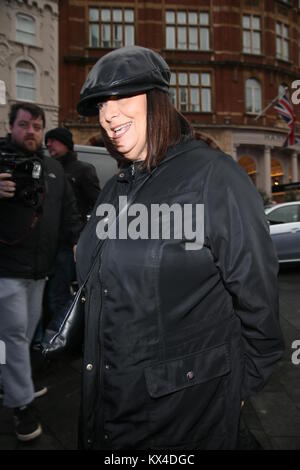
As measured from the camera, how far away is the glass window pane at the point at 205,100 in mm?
20078

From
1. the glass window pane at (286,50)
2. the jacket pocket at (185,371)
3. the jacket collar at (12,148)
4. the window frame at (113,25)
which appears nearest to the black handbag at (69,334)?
the jacket pocket at (185,371)

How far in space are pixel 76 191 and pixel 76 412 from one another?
2.07 meters

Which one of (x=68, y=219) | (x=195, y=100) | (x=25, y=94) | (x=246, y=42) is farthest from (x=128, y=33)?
(x=68, y=219)

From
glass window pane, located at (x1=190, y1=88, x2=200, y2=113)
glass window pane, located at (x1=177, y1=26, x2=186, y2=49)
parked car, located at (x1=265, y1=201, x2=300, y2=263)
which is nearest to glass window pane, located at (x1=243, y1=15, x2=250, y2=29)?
glass window pane, located at (x1=177, y1=26, x2=186, y2=49)

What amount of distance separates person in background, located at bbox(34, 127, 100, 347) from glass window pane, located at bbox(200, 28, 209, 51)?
63.1 feet

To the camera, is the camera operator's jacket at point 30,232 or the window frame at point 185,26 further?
the window frame at point 185,26

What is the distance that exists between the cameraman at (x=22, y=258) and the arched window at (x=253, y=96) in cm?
2031

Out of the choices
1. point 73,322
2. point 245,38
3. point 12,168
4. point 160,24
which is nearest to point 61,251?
point 12,168

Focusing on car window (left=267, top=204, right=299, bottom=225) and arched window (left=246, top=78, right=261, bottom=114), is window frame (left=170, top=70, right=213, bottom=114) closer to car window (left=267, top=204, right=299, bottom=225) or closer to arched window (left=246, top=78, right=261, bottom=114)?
arched window (left=246, top=78, right=261, bottom=114)

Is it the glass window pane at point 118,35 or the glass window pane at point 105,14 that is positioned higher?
the glass window pane at point 105,14

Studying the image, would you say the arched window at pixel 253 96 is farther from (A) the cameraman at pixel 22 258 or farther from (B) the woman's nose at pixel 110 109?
(B) the woman's nose at pixel 110 109

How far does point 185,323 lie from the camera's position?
1146 millimetres

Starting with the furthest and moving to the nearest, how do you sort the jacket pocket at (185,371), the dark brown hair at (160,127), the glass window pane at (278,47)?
the glass window pane at (278,47)
the dark brown hair at (160,127)
the jacket pocket at (185,371)

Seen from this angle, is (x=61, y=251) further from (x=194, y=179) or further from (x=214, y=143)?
(x=214, y=143)
